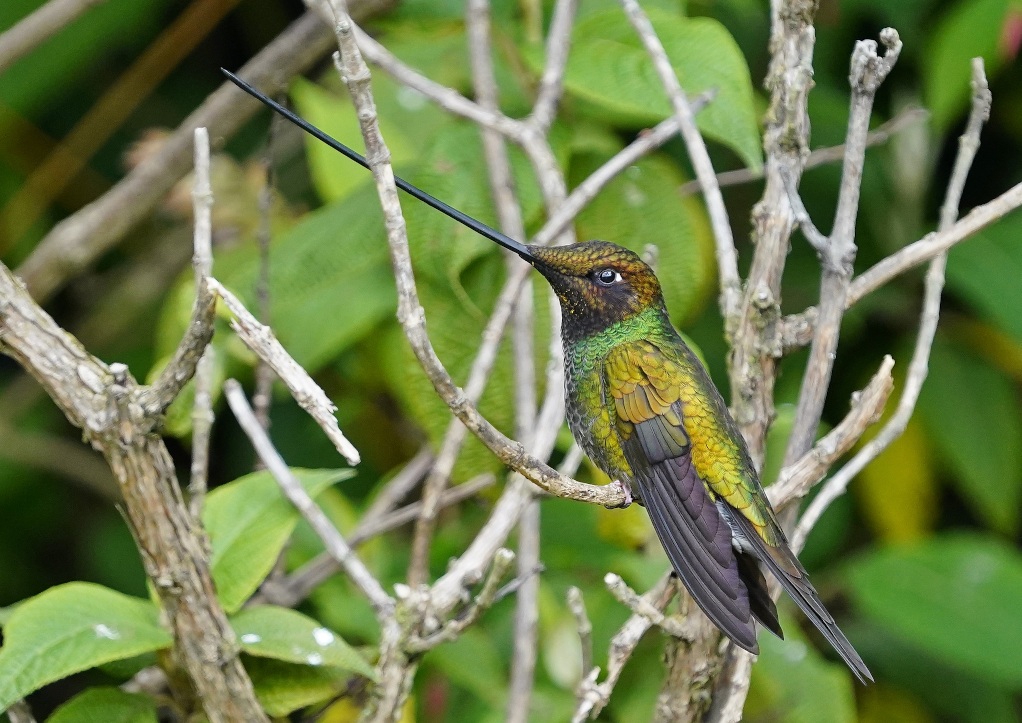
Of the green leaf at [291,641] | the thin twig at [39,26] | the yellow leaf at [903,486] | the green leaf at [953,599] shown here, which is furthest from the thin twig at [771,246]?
the yellow leaf at [903,486]

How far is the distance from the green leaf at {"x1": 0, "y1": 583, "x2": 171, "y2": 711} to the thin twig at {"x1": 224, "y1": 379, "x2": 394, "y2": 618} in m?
0.29

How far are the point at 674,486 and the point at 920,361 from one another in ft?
1.60

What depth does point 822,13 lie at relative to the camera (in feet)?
10.7

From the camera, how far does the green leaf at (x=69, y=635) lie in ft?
4.97

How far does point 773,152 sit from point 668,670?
0.86m

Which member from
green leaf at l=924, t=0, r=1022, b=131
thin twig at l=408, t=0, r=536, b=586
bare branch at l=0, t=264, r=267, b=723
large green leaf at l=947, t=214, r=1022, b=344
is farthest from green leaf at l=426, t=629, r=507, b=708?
green leaf at l=924, t=0, r=1022, b=131

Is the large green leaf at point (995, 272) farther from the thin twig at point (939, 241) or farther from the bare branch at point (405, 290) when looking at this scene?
the bare branch at point (405, 290)

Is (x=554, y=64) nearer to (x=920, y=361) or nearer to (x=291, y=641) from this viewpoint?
(x=920, y=361)

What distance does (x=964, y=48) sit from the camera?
2934 millimetres

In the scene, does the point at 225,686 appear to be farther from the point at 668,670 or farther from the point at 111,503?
the point at 111,503

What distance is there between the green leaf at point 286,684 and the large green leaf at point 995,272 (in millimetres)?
2047

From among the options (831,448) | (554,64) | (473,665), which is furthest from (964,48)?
(473,665)

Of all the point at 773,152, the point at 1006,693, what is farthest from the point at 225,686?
the point at 1006,693

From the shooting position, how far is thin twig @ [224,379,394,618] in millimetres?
1825
